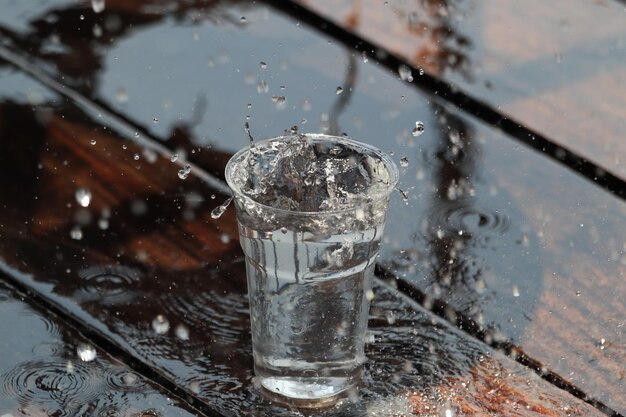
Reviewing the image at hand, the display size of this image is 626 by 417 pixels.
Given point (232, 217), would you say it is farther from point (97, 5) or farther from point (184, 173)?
point (97, 5)

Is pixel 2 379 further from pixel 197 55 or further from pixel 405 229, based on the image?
pixel 197 55

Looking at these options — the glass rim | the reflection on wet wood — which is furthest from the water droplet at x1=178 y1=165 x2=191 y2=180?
the glass rim

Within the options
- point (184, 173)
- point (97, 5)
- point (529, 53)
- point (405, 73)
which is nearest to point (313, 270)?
point (184, 173)

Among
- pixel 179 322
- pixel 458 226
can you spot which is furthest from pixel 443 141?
pixel 179 322

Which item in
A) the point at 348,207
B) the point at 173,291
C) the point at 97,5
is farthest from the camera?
the point at 97,5

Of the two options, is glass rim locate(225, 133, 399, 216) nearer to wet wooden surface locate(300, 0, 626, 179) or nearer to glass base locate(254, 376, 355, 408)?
glass base locate(254, 376, 355, 408)

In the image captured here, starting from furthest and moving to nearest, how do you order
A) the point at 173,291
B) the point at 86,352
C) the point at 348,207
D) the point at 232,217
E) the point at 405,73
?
1. the point at 405,73
2. the point at 232,217
3. the point at 173,291
4. the point at 86,352
5. the point at 348,207
